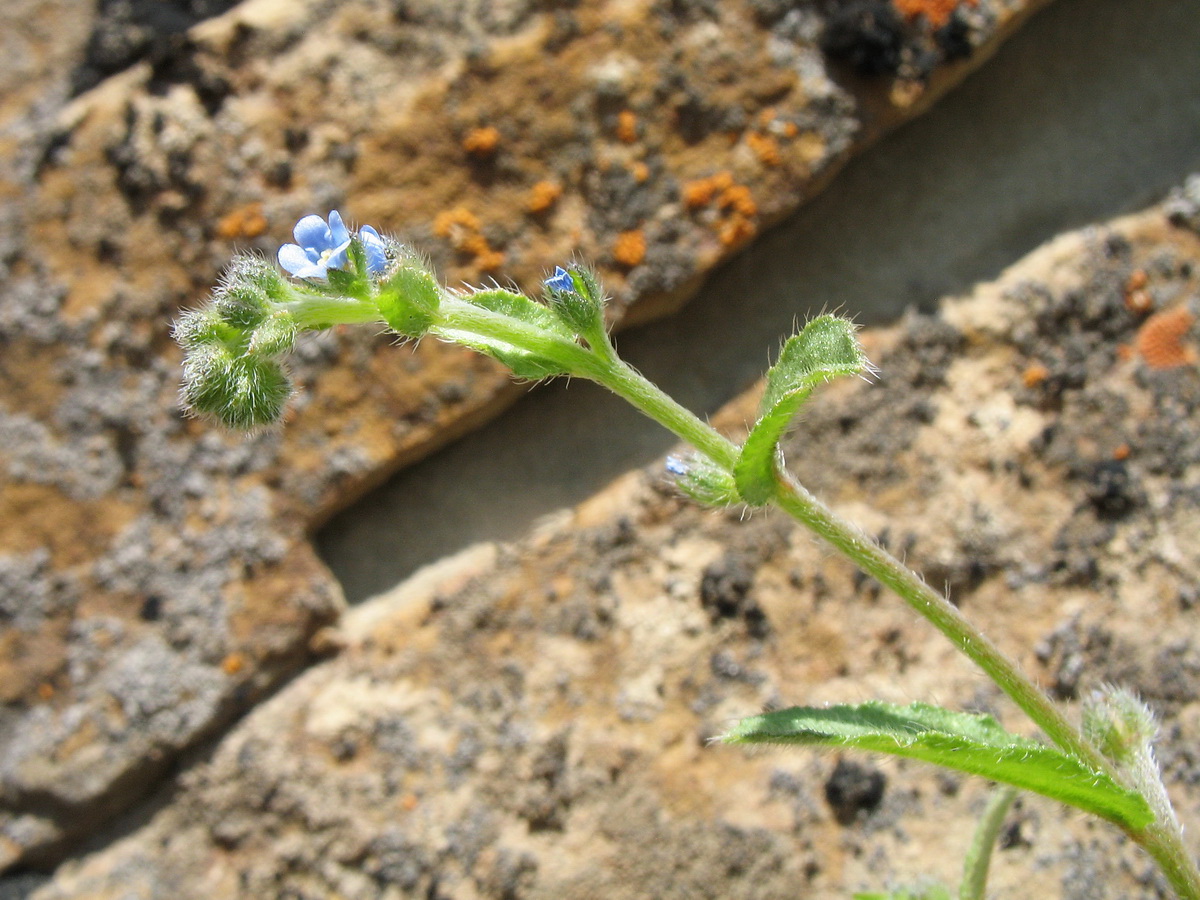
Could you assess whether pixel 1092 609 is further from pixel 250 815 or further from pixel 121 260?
pixel 121 260

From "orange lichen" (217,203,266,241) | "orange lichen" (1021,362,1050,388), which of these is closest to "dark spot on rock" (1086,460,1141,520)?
"orange lichen" (1021,362,1050,388)

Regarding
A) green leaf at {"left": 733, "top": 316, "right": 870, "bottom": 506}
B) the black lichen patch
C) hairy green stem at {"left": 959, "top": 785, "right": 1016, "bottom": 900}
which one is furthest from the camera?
the black lichen patch

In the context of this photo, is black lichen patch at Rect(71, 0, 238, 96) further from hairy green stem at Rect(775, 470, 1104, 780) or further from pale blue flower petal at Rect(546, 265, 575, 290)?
hairy green stem at Rect(775, 470, 1104, 780)

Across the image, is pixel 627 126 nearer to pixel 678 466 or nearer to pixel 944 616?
pixel 678 466

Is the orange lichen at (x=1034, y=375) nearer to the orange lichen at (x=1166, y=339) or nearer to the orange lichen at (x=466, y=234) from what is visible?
the orange lichen at (x=1166, y=339)

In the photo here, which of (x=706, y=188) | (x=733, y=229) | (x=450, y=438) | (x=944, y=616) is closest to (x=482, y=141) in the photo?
(x=706, y=188)

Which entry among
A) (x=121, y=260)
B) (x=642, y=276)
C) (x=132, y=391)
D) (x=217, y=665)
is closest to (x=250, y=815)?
(x=217, y=665)

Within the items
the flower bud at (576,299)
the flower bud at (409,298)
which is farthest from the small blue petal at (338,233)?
the flower bud at (576,299)

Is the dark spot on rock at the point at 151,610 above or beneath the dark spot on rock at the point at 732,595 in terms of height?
above
